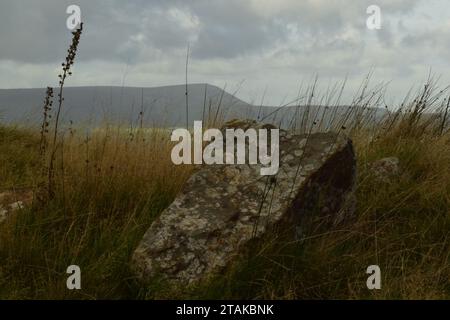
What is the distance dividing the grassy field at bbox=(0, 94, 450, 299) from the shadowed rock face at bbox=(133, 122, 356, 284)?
0.11 meters

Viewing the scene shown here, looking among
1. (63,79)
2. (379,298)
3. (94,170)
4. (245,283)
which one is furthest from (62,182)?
(379,298)

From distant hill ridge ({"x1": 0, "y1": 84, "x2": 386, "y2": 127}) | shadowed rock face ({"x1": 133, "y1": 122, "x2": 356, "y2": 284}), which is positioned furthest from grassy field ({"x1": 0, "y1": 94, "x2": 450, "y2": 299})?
distant hill ridge ({"x1": 0, "y1": 84, "x2": 386, "y2": 127})

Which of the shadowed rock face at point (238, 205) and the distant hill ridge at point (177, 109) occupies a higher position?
the distant hill ridge at point (177, 109)

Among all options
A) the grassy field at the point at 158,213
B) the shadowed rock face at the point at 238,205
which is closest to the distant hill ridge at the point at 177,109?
the grassy field at the point at 158,213

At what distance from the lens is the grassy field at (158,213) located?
2711mm

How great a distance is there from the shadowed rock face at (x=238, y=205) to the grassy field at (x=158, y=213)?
114 mm

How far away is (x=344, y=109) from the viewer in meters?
5.80

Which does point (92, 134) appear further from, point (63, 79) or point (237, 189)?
point (237, 189)

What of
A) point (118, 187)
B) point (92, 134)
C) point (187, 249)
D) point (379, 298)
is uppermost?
point (92, 134)

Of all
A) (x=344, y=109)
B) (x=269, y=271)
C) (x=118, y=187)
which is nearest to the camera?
(x=269, y=271)

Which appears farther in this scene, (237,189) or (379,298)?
(237,189)

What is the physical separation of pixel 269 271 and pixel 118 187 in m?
1.45

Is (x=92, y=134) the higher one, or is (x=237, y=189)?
(x=92, y=134)
